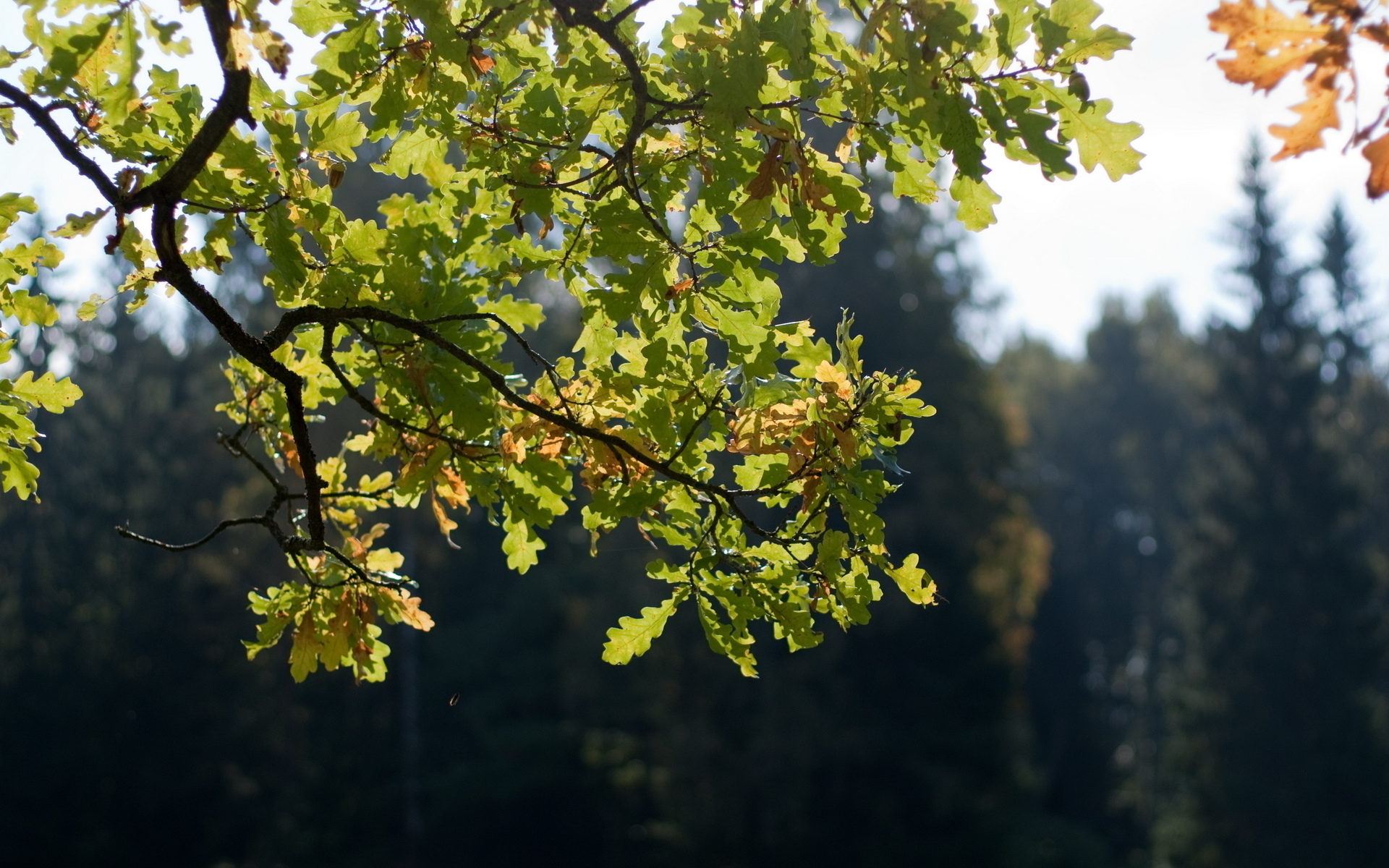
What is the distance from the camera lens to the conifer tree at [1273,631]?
62.5ft

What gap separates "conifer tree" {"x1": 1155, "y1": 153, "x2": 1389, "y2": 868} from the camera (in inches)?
750

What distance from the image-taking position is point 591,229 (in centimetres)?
282

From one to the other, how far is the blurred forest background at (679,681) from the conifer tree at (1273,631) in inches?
2.1

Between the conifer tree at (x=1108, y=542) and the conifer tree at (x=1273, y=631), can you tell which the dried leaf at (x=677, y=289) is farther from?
the conifer tree at (x=1108, y=542)

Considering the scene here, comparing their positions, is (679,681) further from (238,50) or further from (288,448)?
(238,50)

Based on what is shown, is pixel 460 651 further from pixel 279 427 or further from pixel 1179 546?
pixel 279 427

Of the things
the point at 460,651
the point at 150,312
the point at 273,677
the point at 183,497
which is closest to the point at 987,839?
the point at 460,651

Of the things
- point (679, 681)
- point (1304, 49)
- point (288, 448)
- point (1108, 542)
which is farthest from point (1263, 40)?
Result: point (1108, 542)

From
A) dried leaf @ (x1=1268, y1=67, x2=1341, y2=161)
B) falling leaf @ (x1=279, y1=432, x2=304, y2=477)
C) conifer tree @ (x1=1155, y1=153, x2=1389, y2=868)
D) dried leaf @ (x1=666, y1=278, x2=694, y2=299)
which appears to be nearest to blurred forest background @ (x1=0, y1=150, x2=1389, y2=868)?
conifer tree @ (x1=1155, y1=153, x2=1389, y2=868)

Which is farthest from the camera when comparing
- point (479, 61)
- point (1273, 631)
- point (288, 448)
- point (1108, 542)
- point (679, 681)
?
point (1108, 542)

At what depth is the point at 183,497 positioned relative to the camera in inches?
723

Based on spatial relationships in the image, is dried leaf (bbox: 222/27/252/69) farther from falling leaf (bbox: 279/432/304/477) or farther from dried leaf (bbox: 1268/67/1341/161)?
dried leaf (bbox: 1268/67/1341/161)

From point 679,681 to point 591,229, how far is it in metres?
14.6

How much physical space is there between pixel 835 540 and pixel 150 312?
23.2 metres
